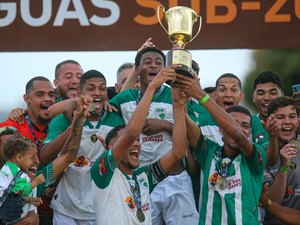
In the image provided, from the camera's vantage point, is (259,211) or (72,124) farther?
(259,211)

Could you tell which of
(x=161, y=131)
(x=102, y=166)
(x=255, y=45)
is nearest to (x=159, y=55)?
(x=161, y=131)

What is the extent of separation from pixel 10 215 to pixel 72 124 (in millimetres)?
980

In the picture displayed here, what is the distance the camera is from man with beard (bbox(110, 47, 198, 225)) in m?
10.2

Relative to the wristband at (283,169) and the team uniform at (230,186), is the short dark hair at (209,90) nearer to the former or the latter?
the wristband at (283,169)

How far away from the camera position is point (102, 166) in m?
9.07

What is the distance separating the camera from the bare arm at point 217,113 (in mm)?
9211

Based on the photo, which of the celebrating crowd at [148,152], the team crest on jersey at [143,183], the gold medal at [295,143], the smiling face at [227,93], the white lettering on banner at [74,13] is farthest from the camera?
the white lettering on banner at [74,13]

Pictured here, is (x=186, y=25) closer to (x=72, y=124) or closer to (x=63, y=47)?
(x=72, y=124)

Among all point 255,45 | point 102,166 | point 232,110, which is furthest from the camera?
point 255,45

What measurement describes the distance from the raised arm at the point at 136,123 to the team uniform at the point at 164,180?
1.12 metres

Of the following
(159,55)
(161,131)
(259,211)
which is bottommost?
(259,211)

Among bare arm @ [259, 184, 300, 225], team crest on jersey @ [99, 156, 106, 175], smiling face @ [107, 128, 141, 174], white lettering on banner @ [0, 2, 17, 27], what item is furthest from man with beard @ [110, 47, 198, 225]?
white lettering on banner @ [0, 2, 17, 27]

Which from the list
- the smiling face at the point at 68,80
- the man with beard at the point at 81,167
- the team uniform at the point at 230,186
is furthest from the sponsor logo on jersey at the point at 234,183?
the smiling face at the point at 68,80

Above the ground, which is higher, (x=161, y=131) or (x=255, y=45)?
(x=255, y=45)
